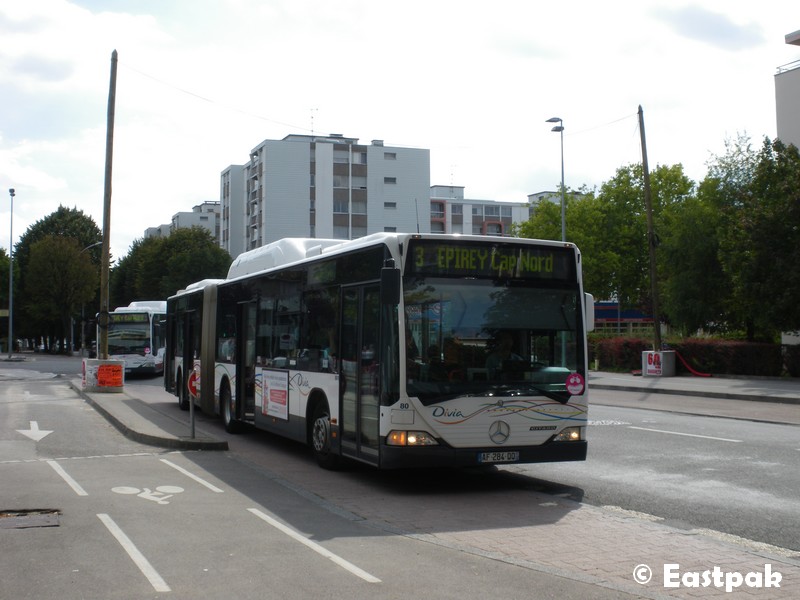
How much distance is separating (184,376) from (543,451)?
42.7ft

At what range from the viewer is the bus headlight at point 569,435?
1042 cm

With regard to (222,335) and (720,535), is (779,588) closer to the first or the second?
(720,535)

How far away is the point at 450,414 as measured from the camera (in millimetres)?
9914

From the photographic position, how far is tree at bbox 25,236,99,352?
226ft

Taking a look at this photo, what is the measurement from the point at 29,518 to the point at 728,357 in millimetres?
28426

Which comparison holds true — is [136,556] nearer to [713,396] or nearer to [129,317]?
[713,396]

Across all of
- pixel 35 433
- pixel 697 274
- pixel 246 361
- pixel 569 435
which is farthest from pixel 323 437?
pixel 697 274

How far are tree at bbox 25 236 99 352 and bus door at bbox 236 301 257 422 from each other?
57235 millimetres

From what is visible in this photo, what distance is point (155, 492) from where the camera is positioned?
33.0 feet

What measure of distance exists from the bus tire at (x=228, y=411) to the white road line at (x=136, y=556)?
8099 millimetres

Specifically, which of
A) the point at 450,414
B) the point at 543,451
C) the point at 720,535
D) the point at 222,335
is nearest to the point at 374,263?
the point at 450,414

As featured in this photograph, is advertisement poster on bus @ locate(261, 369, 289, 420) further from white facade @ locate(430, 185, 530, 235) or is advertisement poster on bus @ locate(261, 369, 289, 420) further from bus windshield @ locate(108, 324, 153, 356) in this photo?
white facade @ locate(430, 185, 530, 235)

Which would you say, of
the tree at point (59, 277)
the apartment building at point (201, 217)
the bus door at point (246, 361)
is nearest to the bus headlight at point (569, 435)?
the bus door at point (246, 361)

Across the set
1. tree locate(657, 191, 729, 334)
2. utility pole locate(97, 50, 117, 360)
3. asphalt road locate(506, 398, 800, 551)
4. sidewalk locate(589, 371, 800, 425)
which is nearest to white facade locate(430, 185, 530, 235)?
tree locate(657, 191, 729, 334)
